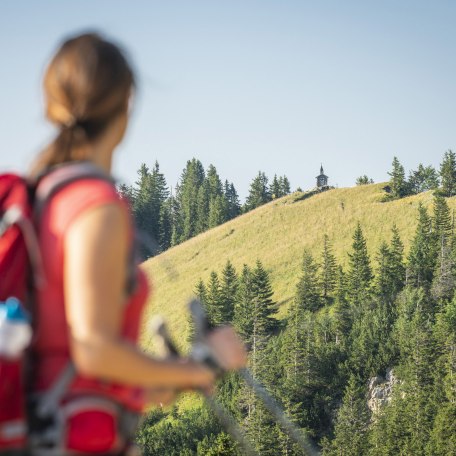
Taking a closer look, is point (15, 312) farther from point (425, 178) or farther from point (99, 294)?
point (425, 178)

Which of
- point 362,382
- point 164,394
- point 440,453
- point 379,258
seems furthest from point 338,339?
point 164,394

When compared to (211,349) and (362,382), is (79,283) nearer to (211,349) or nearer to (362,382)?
(211,349)

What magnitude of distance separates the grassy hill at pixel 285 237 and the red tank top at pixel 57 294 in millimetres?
122732

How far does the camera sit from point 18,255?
2.41 metres

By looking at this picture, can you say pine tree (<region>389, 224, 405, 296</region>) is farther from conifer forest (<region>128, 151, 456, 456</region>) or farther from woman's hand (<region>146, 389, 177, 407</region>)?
woman's hand (<region>146, 389, 177, 407</region>)

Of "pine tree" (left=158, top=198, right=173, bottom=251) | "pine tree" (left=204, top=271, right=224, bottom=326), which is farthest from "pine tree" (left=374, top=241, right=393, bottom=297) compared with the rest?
"pine tree" (left=158, top=198, right=173, bottom=251)

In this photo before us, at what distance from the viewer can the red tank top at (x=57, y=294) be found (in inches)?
92.8

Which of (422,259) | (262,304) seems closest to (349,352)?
(262,304)

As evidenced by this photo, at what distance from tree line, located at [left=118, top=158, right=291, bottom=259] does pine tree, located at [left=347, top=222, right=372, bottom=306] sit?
171 feet

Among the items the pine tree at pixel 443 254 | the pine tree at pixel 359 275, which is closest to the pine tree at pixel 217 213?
the pine tree at pixel 443 254

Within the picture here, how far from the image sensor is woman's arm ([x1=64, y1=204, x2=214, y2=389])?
2301 mm

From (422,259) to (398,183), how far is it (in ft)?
112

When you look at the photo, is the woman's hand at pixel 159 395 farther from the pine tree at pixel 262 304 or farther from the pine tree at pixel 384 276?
the pine tree at pixel 384 276

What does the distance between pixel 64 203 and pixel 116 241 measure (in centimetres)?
17
